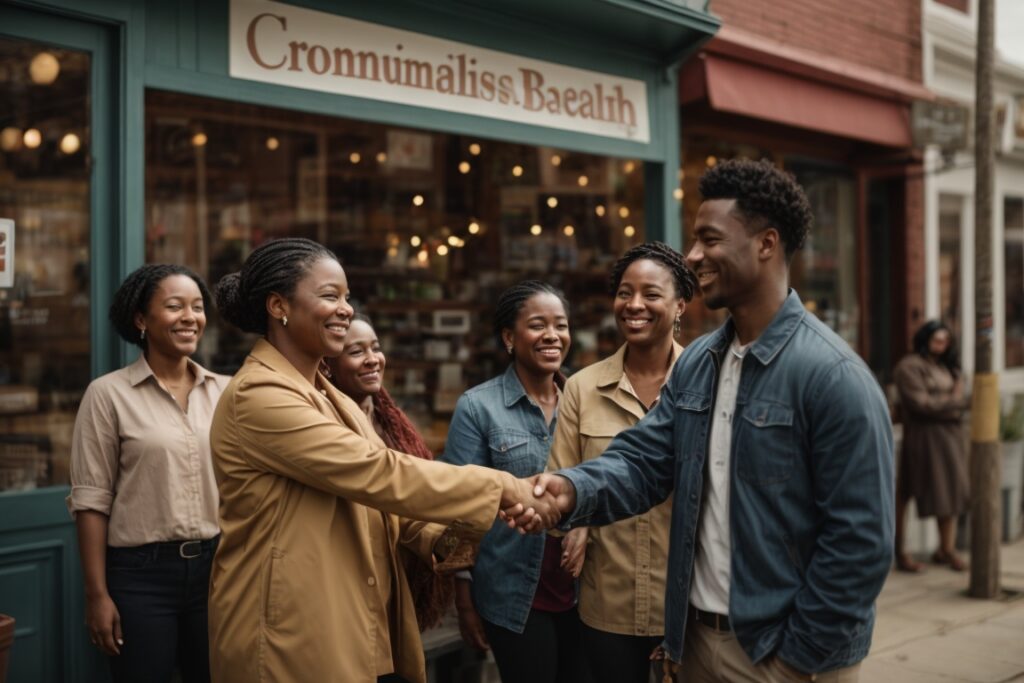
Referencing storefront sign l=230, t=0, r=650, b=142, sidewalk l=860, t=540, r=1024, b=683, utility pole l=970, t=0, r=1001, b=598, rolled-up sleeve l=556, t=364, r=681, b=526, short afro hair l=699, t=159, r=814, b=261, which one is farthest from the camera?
utility pole l=970, t=0, r=1001, b=598

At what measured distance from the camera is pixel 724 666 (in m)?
2.92

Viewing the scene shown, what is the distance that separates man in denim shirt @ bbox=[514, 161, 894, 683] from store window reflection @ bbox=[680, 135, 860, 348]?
6.89 m

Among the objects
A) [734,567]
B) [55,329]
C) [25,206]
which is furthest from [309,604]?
[25,206]

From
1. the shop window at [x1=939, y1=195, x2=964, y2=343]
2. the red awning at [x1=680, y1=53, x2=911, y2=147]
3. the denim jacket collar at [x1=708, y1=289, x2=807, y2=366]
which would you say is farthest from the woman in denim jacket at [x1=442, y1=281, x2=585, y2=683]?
the shop window at [x1=939, y1=195, x2=964, y2=343]

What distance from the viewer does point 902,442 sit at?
9547mm

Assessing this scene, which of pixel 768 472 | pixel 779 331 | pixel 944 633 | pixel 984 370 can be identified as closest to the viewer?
pixel 768 472

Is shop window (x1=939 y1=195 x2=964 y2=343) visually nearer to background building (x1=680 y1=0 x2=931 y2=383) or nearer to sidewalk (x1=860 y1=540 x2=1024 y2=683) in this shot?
background building (x1=680 y1=0 x2=931 y2=383)

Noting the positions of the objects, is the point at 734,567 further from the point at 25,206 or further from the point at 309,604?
the point at 25,206

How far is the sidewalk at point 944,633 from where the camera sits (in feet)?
21.0

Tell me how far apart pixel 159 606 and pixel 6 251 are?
197cm

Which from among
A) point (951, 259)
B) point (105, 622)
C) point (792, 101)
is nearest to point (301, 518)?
point (105, 622)

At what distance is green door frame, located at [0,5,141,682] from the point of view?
4.62 meters

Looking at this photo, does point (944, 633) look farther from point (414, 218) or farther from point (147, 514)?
point (414, 218)

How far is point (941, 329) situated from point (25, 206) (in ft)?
25.3
